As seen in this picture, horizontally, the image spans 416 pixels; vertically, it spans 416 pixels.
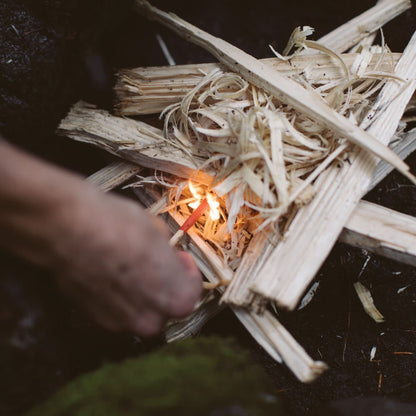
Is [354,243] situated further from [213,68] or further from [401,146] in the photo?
[213,68]

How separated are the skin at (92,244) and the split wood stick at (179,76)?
3.41ft

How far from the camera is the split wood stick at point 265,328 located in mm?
1537

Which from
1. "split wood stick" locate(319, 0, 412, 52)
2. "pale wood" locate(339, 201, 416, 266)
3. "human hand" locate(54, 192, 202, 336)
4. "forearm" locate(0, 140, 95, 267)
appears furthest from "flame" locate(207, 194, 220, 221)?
"split wood stick" locate(319, 0, 412, 52)

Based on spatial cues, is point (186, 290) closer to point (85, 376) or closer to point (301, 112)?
point (85, 376)

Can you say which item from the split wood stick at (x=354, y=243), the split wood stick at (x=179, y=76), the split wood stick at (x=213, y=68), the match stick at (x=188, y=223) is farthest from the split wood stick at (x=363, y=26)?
the match stick at (x=188, y=223)

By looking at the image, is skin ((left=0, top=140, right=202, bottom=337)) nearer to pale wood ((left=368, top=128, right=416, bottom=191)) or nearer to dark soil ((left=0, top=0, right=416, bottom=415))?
dark soil ((left=0, top=0, right=416, bottom=415))

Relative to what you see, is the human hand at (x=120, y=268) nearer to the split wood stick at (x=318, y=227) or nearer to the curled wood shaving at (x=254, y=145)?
the split wood stick at (x=318, y=227)

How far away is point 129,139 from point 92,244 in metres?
0.97

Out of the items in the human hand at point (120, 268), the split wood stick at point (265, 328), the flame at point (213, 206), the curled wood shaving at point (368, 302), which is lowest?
the curled wood shaving at point (368, 302)

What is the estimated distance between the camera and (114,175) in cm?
217

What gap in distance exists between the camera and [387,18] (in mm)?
2400

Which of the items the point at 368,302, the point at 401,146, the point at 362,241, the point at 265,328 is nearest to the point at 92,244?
the point at 265,328

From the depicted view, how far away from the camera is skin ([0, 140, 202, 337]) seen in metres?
1.25

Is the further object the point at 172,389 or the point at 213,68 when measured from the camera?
the point at 213,68
